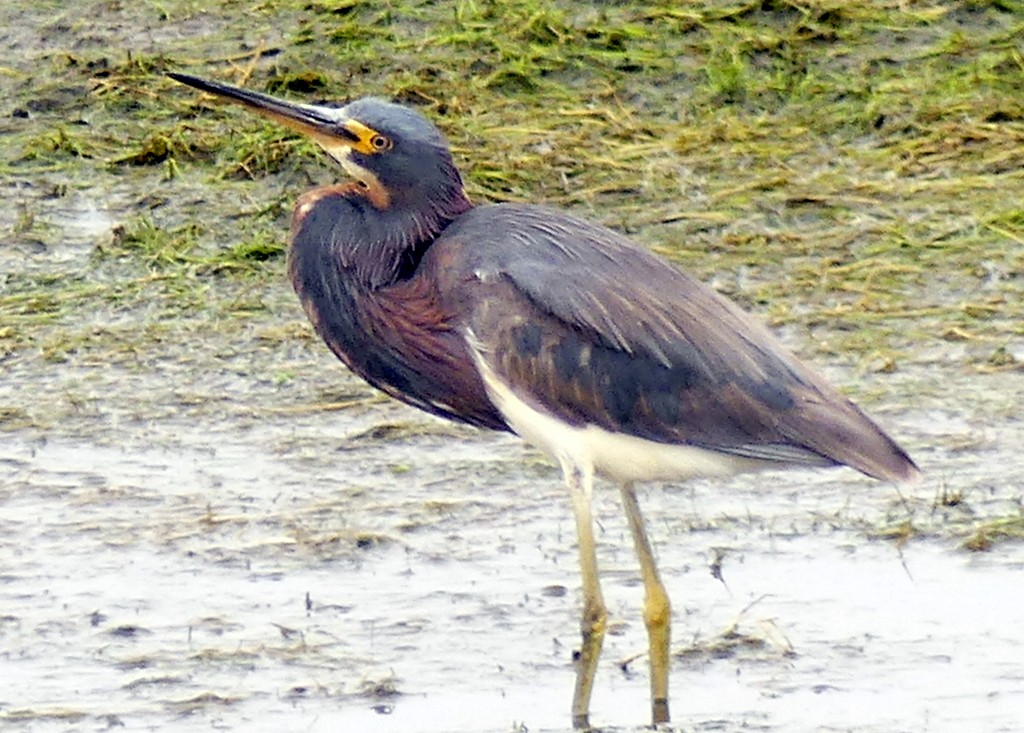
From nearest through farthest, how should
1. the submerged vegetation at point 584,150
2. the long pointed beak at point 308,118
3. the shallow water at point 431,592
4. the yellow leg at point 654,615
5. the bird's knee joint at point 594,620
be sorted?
the shallow water at point 431,592 → the yellow leg at point 654,615 → the bird's knee joint at point 594,620 → the long pointed beak at point 308,118 → the submerged vegetation at point 584,150

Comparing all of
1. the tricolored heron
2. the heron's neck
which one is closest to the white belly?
the tricolored heron

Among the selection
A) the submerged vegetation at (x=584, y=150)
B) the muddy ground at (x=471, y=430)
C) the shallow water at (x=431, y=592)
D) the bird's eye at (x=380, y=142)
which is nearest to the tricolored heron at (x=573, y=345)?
the bird's eye at (x=380, y=142)

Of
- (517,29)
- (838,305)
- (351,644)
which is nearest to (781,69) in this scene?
(517,29)

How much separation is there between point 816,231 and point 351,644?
349cm

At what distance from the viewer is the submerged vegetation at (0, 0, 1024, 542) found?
8.10m

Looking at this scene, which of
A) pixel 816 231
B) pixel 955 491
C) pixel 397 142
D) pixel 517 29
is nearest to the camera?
pixel 397 142

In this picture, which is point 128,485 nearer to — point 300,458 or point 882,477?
point 300,458

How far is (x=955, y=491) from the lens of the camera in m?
6.57

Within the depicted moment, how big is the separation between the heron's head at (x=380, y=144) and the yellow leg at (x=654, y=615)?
36.2 inches

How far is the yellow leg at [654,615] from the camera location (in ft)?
17.9

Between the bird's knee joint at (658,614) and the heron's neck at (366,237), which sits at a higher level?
the heron's neck at (366,237)

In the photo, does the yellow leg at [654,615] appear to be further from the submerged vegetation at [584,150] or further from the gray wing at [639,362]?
the submerged vegetation at [584,150]

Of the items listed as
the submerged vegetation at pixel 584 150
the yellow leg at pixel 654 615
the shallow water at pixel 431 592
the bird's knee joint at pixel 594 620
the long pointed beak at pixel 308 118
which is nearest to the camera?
the shallow water at pixel 431 592

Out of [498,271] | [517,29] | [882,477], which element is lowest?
[882,477]
